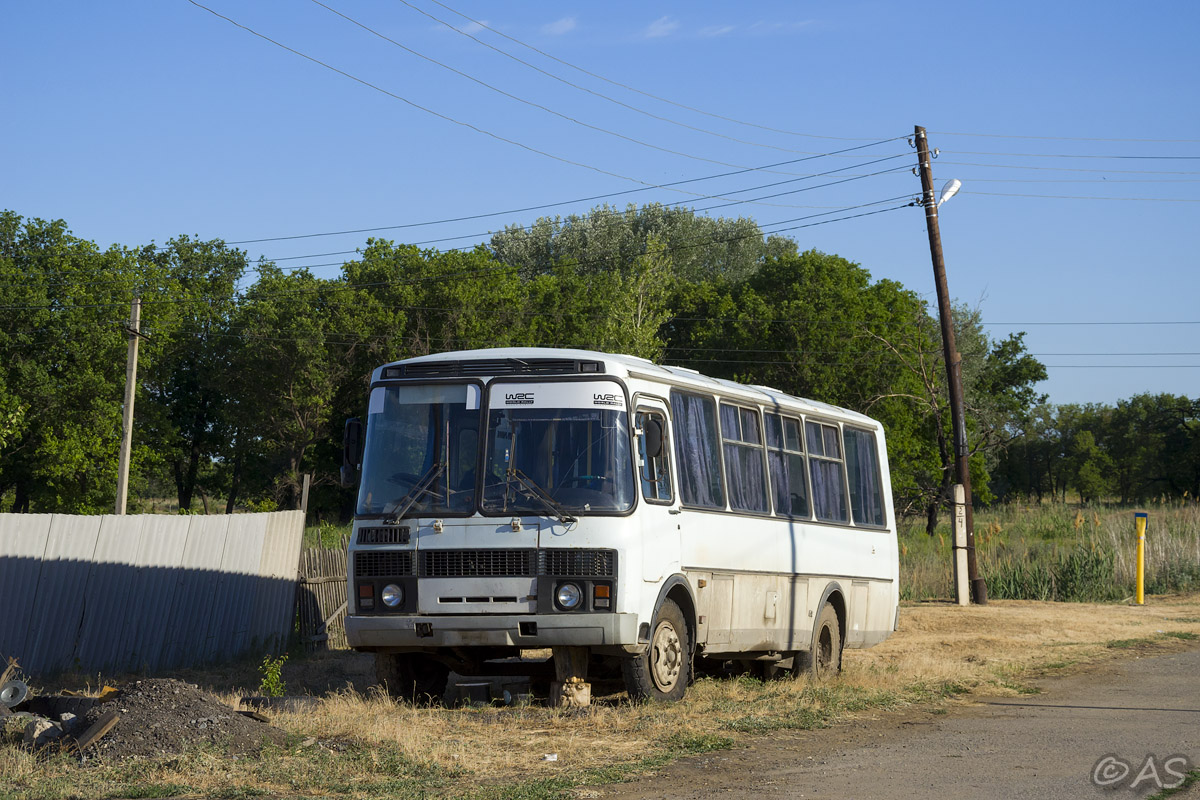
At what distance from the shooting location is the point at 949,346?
1029 inches

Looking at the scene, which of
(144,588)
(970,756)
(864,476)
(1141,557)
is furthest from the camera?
(1141,557)

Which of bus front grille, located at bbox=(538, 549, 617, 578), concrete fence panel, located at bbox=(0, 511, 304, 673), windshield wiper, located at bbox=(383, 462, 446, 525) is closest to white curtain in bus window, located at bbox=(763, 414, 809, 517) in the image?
bus front grille, located at bbox=(538, 549, 617, 578)

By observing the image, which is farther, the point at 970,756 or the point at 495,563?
the point at 495,563

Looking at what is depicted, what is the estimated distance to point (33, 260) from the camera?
172ft

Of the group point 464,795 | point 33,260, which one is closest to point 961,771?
point 464,795

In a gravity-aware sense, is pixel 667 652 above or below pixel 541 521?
below

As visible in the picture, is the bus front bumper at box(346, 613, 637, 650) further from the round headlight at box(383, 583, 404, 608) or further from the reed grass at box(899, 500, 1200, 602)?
the reed grass at box(899, 500, 1200, 602)

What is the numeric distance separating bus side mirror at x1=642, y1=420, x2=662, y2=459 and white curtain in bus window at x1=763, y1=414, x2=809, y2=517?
334 cm

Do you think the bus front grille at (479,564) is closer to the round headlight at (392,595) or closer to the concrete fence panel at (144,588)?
the round headlight at (392,595)

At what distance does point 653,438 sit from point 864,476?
6.37m

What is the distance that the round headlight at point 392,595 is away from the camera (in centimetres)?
1090

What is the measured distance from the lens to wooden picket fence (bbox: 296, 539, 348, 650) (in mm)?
18250

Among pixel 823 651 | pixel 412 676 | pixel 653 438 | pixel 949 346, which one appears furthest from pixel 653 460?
pixel 949 346

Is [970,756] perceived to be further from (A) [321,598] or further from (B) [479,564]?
(A) [321,598]
